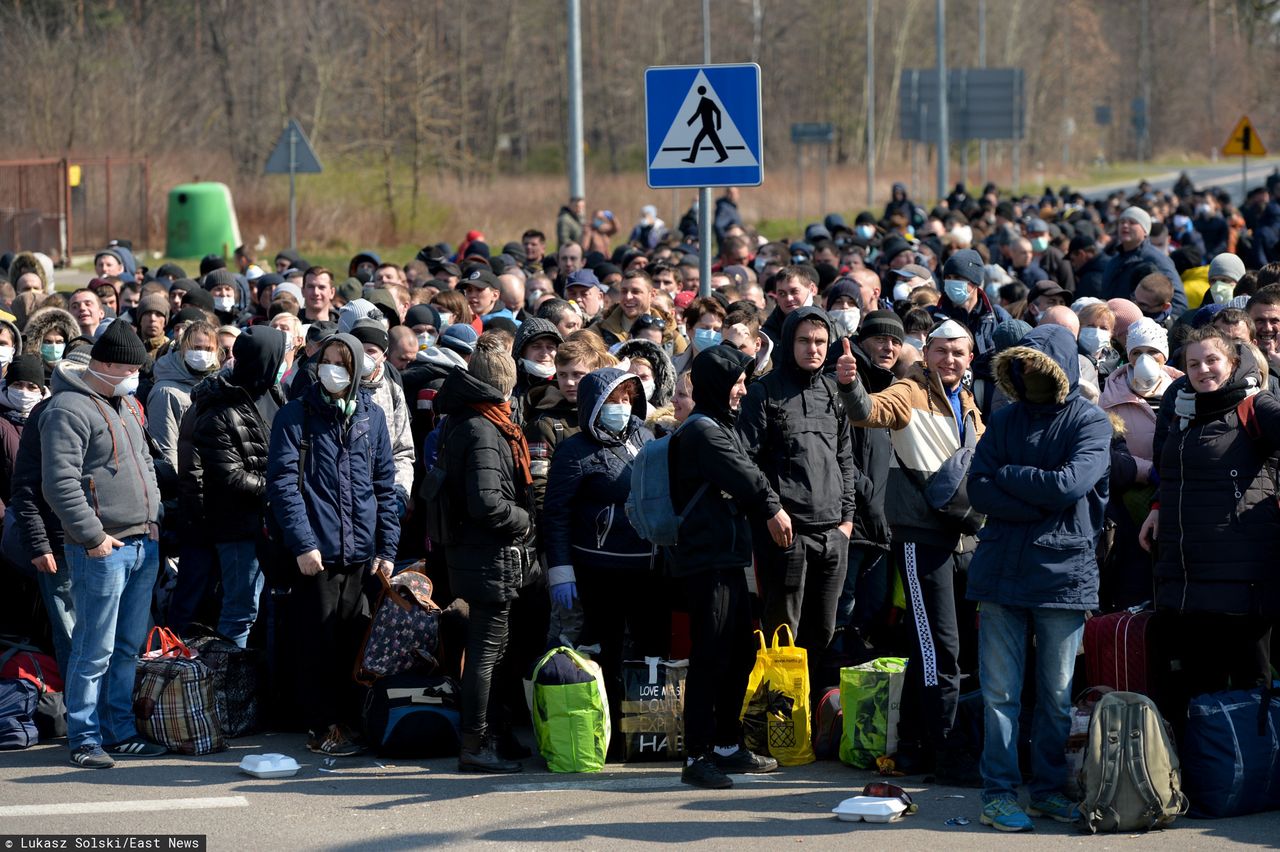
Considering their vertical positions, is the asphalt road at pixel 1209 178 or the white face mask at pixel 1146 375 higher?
the asphalt road at pixel 1209 178

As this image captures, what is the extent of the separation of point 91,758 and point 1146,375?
17.0 ft

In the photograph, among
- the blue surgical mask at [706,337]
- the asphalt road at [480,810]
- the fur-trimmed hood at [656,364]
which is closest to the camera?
the asphalt road at [480,810]

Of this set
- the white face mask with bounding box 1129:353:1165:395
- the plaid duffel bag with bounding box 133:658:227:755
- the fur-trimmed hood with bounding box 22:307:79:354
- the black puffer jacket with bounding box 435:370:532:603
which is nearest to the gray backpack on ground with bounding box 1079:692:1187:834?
the white face mask with bounding box 1129:353:1165:395

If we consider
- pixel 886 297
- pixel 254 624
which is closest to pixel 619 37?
pixel 886 297

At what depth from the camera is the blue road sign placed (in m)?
9.54

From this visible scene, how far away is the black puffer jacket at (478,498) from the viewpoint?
7738 mm

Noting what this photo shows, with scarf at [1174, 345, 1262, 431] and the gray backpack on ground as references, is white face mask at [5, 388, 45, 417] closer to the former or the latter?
the gray backpack on ground

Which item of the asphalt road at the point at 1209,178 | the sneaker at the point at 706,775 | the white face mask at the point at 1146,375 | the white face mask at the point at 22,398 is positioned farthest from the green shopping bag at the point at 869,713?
the asphalt road at the point at 1209,178

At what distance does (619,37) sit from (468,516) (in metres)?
68.9

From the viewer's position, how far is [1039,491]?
271 inches

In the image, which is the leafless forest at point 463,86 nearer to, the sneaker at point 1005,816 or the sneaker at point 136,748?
the sneaker at point 136,748

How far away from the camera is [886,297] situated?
14.9 m

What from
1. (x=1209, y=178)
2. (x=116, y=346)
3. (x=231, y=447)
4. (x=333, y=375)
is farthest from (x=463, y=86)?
(x=116, y=346)

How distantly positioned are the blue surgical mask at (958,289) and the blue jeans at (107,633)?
5885 millimetres
